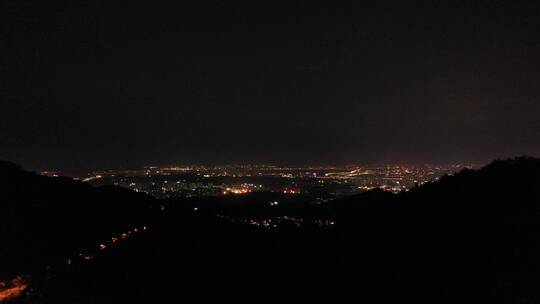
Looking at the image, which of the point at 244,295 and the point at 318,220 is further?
the point at 318,220

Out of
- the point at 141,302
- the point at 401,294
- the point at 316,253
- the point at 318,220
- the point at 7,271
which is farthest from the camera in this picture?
the point at 318,220

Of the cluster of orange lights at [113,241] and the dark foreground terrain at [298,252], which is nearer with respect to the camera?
the dark foreground terrain at [298,252]

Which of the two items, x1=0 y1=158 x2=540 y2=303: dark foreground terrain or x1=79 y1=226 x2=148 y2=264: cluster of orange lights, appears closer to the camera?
x1=0 y1=158 x2=540 y2=303: dark foreground terrain

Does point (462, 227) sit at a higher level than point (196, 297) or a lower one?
higher

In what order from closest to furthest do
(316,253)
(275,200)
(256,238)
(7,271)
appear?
(7,271) → (316,253) → (256,238) → (275,200)

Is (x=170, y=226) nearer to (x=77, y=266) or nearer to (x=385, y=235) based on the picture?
(x=77, y=266)

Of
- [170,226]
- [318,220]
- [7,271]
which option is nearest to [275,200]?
[318,220]

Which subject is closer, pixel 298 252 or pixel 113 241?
pixel 298 252
